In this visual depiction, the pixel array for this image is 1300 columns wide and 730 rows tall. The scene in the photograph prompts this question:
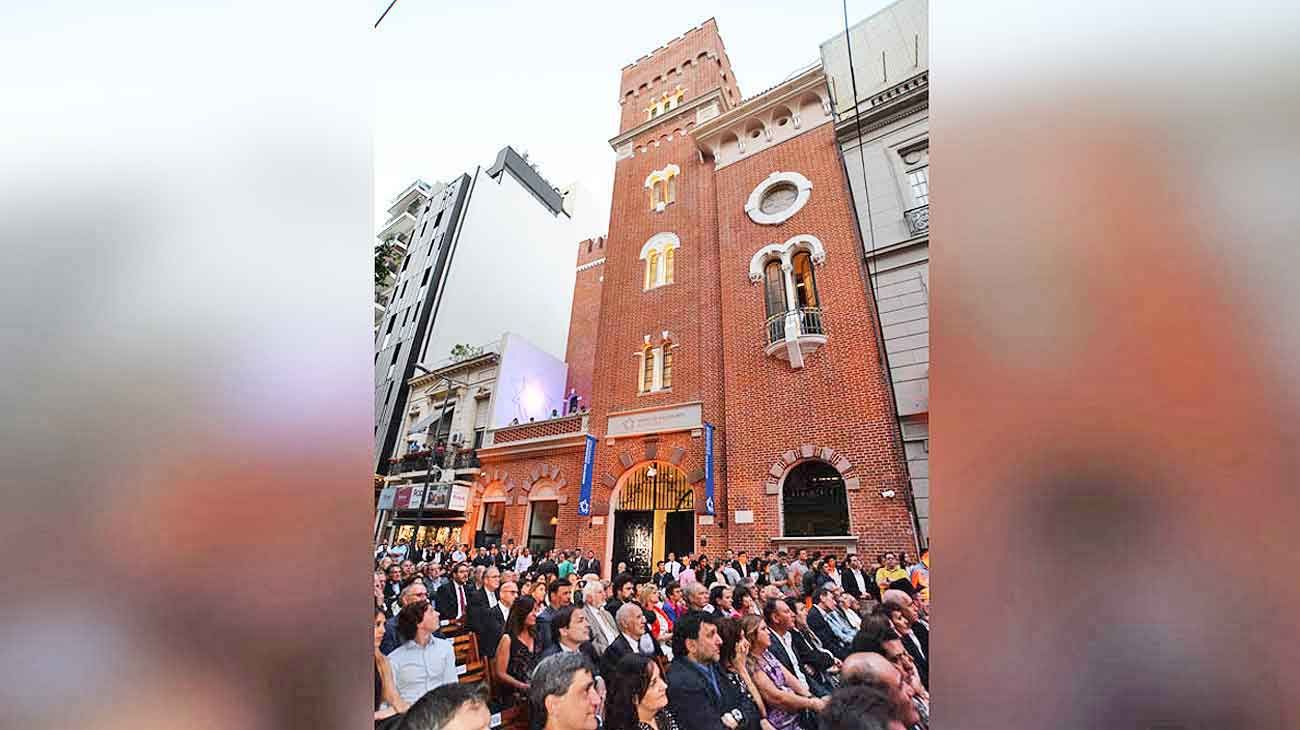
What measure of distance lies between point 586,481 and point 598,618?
1287 mm

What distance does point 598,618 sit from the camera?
7.13 ft

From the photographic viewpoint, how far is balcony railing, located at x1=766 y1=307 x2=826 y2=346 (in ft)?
9.70

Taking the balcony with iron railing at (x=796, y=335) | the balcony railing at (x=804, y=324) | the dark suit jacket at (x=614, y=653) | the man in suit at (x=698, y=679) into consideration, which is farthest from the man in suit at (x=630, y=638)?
the balcony railing at (x=804, y=324)

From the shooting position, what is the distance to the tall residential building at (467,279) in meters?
2.83

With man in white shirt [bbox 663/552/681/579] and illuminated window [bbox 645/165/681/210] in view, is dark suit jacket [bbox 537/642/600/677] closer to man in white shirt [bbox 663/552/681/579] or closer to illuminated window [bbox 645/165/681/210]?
man in white shirt [bbox 663/552/681/579]

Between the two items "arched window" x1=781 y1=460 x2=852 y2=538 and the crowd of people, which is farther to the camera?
"arched window" x1=781 y1=460 x2=852 y2=538

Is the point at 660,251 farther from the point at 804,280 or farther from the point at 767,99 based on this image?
the point at 804,280

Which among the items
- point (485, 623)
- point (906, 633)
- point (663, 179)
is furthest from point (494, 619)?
point (663, 179)

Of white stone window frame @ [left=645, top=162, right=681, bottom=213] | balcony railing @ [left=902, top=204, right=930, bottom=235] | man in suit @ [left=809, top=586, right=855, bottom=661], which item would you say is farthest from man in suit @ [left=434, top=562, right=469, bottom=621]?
white stone window frame @ [left=645, top=162, right=681, bottom=213]

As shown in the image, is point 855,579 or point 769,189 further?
point 769,189

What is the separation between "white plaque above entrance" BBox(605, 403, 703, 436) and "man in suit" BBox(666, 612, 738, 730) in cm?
166
